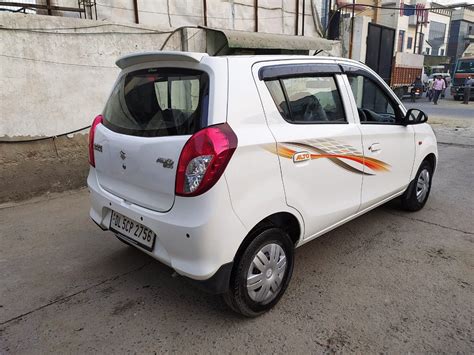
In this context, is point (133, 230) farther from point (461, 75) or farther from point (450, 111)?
point (461, 75)

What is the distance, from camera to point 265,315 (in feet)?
8.46

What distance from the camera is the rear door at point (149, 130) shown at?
2.21 meters

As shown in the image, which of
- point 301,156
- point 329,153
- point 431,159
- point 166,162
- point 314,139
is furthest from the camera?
point 431,159

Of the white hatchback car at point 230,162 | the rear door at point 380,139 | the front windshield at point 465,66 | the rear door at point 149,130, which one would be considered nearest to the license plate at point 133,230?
the white hatchback car at point 230,162

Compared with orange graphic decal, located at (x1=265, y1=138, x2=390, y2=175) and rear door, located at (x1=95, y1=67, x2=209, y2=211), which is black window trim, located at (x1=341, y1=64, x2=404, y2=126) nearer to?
orange graphic decal, located at (x1=265, y1=138, x2=390, y2=175)

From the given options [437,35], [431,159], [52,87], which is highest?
[437,35]

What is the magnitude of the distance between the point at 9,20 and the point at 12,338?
12.7 feet

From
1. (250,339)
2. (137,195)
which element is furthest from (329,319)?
(137,195)

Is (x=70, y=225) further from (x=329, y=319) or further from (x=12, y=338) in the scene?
(x=329, y=319)

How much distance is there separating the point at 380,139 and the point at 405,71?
73.7ft

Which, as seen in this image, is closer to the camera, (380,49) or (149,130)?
(149,130)

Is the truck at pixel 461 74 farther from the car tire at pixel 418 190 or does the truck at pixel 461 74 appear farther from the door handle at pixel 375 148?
the door handle at pixel 375 148

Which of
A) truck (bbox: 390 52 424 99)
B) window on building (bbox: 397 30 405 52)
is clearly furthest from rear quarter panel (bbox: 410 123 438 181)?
window on building (bbox: 397 30 405 52)

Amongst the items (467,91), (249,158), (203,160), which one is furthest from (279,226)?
(467,91)
